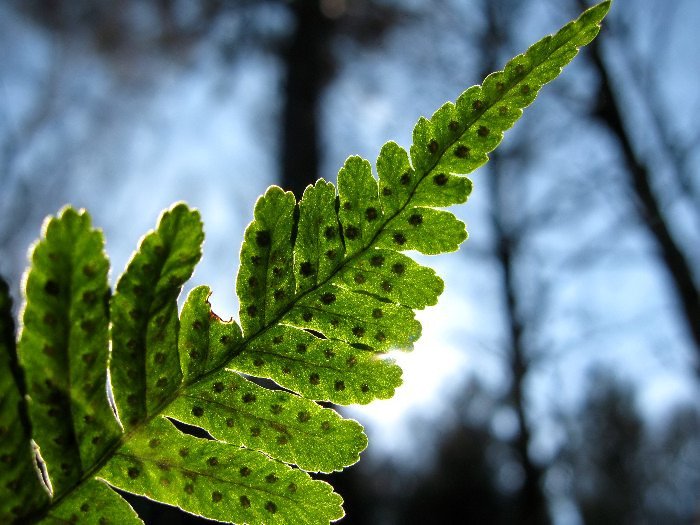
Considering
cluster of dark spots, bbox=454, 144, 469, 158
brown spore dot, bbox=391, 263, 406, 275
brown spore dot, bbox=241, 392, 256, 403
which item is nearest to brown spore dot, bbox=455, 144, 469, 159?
cluster of dark spots, bbox=454, 144, 469, 158

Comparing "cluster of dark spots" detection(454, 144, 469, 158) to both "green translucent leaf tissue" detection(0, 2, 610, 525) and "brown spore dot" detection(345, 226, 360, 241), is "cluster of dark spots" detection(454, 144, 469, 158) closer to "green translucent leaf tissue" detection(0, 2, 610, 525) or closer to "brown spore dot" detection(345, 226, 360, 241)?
"green translucent leaf tissue" detection(0, 2, 610, 525)

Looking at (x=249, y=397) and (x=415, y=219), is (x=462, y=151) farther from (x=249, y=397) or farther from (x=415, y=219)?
(x=249, y=397)

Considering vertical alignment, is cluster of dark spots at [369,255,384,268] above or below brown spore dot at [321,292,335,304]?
above

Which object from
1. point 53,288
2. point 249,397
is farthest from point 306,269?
point 53,288

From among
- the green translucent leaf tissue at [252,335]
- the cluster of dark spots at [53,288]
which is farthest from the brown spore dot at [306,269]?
the cluster of dark spots at [53,288]

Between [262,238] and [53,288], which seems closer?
[53,288]

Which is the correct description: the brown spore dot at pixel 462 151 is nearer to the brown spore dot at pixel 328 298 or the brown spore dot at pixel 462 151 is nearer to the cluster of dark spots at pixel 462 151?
the cluster of dark spots at pixel 462 151
